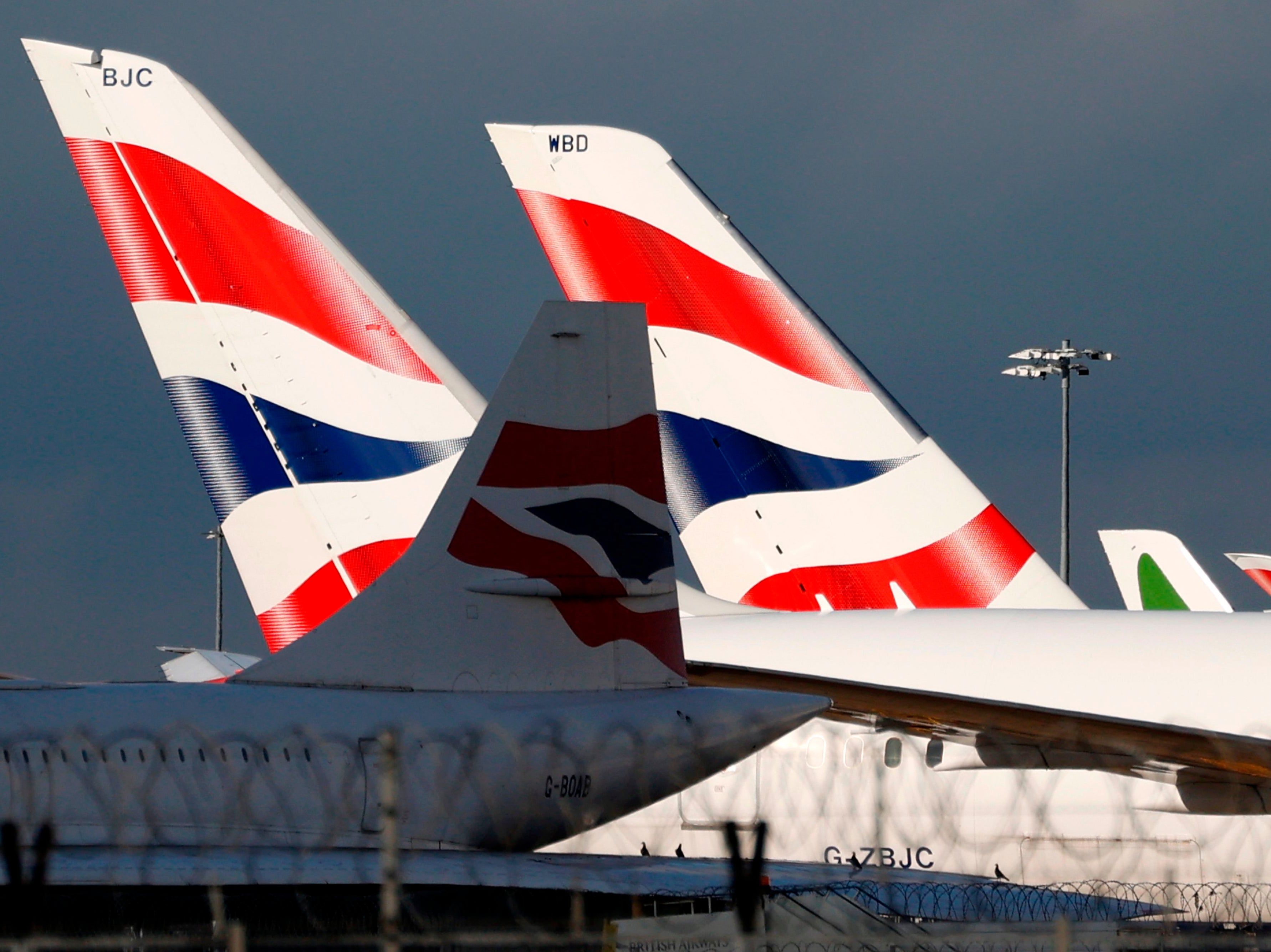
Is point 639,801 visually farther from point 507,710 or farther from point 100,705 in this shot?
point 100,705

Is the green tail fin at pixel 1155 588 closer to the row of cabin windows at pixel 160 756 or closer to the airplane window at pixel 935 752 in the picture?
the airplane window at pixel 935 752

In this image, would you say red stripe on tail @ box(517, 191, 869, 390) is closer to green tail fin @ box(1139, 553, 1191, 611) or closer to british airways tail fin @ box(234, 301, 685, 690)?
british airways tail fin @ box(234, 301, 685, 690)

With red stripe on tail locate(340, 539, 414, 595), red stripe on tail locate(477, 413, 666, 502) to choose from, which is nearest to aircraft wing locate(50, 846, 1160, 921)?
red stripe on tail locate(477, 413, 666, 502)

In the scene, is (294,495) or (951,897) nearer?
(951,897)

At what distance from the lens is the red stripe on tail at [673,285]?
669 inches

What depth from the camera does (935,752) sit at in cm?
→ 1316

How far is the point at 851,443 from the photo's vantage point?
16.6 meters

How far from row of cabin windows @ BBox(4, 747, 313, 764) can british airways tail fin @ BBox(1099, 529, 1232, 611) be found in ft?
78.3

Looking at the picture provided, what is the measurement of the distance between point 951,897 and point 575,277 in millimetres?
9796

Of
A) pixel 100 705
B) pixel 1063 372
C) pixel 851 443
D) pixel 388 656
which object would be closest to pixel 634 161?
pixel 851 443

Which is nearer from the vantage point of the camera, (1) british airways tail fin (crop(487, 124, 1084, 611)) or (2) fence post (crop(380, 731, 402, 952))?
(2) fence post (crop(380, 731, 402, 952))

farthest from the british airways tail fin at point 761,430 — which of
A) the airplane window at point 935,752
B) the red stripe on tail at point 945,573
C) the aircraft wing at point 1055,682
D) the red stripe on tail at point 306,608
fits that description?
the red stripe on tail at point 306,608

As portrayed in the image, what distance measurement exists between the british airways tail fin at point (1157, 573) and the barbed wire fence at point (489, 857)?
19.0 m

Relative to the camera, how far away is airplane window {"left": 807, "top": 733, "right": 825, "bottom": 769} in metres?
13.5
